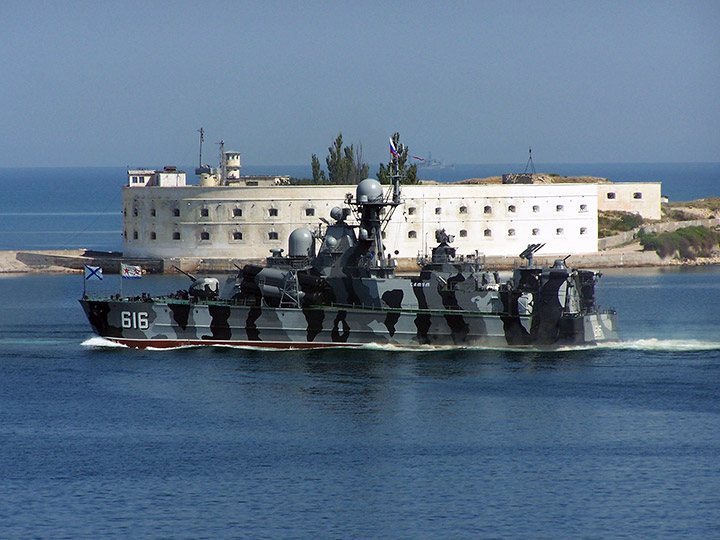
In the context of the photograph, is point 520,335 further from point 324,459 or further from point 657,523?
point 657,523

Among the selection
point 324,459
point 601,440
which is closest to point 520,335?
point 601,440

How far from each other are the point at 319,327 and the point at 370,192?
6721mm

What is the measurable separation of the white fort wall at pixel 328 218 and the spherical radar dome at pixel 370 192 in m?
30.7

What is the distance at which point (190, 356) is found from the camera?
156 feet

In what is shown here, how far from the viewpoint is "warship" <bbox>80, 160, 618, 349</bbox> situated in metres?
47.8

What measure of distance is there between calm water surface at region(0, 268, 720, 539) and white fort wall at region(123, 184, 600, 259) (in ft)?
106

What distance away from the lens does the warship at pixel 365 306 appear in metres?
47.8

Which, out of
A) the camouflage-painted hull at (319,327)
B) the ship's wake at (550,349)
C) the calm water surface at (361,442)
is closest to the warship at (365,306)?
the camouflage-painted hull at (319,327)

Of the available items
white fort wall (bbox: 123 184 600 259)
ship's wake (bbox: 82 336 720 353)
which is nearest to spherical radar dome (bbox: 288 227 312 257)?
ship's wake (bbox: 82 336 720 353)

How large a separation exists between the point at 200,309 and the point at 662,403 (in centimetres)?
2025

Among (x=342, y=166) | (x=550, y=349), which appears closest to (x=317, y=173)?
(x=342, y=166)

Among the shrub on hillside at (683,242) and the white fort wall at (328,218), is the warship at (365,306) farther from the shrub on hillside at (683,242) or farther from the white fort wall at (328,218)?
the shrub on hillside at (683,242)

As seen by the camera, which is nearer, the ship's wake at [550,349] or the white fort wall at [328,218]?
the ship's wake at [550,349]

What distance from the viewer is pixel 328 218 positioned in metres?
83.1
